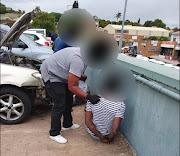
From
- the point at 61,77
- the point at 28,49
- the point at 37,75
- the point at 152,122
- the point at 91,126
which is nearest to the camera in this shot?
the point at 152,122

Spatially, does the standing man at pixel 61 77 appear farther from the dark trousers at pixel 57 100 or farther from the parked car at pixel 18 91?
the parked car at pixel 18 91

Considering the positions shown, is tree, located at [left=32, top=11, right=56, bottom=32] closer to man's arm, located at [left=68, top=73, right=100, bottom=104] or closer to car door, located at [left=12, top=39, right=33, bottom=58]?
car door, located at [left=12, top=39, right=33, bottom=58]

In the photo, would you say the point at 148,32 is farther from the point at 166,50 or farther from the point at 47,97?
the point at 47,97

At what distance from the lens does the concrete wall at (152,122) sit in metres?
1.88

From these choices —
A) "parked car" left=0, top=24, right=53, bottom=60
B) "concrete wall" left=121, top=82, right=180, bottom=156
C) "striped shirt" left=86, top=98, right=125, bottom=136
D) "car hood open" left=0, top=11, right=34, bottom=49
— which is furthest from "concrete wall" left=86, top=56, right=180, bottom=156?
"parked car" left=0, top=24, right=53, bottom=60

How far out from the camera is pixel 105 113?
2.76 meters

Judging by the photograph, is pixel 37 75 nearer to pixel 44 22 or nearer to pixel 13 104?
pixel 13 104

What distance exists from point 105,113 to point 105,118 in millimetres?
66

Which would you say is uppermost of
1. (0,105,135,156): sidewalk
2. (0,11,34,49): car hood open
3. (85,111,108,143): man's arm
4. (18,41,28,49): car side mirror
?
(0,11,34,49): car hood open

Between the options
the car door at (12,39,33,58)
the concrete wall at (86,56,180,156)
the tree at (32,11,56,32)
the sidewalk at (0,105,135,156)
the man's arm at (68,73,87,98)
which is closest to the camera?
the concrete wall at (86,56,180,156)

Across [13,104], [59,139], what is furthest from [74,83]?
[13,104]

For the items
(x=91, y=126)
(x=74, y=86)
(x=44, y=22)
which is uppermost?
(x=44, y=22)

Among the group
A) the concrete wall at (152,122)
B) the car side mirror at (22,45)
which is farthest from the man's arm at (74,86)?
the car side mirror at (22,45)

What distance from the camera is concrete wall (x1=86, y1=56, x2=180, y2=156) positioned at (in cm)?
188
